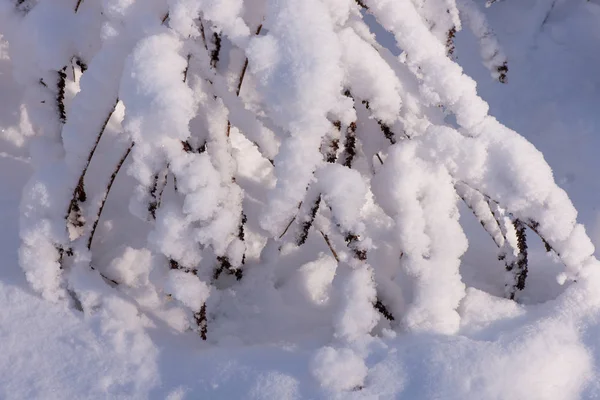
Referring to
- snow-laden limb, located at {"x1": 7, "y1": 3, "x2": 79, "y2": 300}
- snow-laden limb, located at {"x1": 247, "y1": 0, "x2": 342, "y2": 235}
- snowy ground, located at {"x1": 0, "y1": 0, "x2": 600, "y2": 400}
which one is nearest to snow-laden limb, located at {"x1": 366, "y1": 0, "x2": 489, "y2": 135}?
snow-laden limb, located at {"x1": 247, "y1": 0, "x2": 342, "y2": 235}

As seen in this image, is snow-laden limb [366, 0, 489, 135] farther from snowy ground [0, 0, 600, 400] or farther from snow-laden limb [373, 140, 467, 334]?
snowy ground [0, 0, 600, 400]

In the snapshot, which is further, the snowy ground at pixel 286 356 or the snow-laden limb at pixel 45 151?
the snow-laden limb at pixel 45 151

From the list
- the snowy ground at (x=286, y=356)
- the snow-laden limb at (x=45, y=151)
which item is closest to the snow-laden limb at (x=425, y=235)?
the snowy ground at (x=286, y=356)

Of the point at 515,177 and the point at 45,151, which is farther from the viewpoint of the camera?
the point at 45,151

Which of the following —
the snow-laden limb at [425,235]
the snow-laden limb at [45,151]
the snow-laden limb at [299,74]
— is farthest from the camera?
the snow-laden limb at [45,151]

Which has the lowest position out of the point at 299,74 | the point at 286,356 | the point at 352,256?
the point at 286,356

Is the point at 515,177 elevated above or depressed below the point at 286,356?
above

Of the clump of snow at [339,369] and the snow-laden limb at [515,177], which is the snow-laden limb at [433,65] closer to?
the snow-laden limb at [515,177]

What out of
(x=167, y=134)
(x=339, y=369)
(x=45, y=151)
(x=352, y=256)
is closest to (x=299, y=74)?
(x=167, y=134)

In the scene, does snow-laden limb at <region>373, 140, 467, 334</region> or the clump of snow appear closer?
the clump of snow

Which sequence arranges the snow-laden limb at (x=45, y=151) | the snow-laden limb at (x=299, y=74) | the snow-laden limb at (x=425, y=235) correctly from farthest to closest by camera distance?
1. the snow-laden limb at (x=45, y=151)
2. the snow-laden limb at (x=425, y=235)
3. the snow-laden limb at (x=299, y=74)

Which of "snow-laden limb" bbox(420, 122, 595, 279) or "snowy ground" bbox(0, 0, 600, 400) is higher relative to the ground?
"snow-laden limb" bbox(420, 122, 595, 279)

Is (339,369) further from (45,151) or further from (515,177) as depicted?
(45,151)

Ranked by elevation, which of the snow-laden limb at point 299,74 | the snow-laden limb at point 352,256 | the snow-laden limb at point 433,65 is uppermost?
the snow-laden limb at point 433,65
